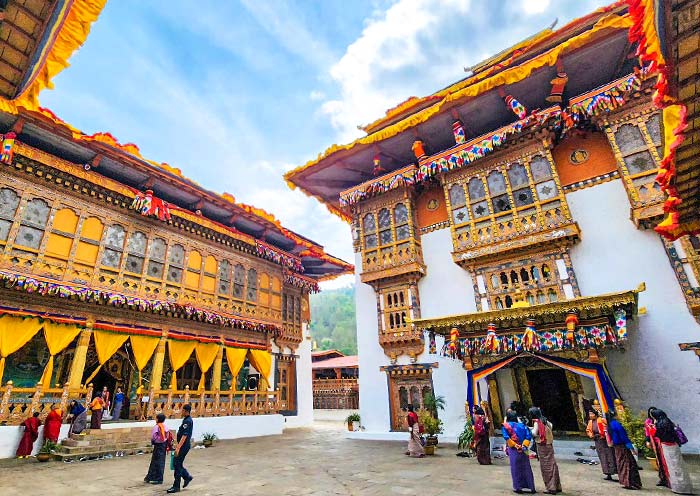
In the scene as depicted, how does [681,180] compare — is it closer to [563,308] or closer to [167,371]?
[563,308]

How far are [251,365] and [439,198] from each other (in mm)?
12132

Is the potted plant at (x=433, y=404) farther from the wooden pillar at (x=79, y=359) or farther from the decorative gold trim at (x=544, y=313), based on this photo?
the wooden pillar at (x=79, y=359)

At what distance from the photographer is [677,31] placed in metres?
3.21

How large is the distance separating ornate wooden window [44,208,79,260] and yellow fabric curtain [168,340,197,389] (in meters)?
4.88

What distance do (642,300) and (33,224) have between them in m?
17.8

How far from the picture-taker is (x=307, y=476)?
714cm

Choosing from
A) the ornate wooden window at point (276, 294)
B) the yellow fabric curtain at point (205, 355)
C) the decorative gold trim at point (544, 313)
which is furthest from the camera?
the ornate wooden window at point (276, 294)

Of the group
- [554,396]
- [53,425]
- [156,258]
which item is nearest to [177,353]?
[156,258]

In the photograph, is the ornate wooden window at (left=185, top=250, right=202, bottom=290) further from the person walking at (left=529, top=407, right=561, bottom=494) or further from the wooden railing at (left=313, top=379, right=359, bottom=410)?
the wooden railing at (left=313, top=379, right=359, bottom=410)

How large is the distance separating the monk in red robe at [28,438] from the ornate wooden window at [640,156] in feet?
55.0

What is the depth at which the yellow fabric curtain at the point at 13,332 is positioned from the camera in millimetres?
10547

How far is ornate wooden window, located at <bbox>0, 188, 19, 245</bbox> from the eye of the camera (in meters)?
10.8

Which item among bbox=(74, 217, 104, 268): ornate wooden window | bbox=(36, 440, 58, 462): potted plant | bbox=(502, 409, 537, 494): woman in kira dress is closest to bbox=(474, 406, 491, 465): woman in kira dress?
bbox=(502, 409, 537, 494): woman in kira dress

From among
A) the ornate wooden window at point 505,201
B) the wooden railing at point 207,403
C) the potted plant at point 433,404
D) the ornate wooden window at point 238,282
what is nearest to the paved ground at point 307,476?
the potted plant at point 433,404
